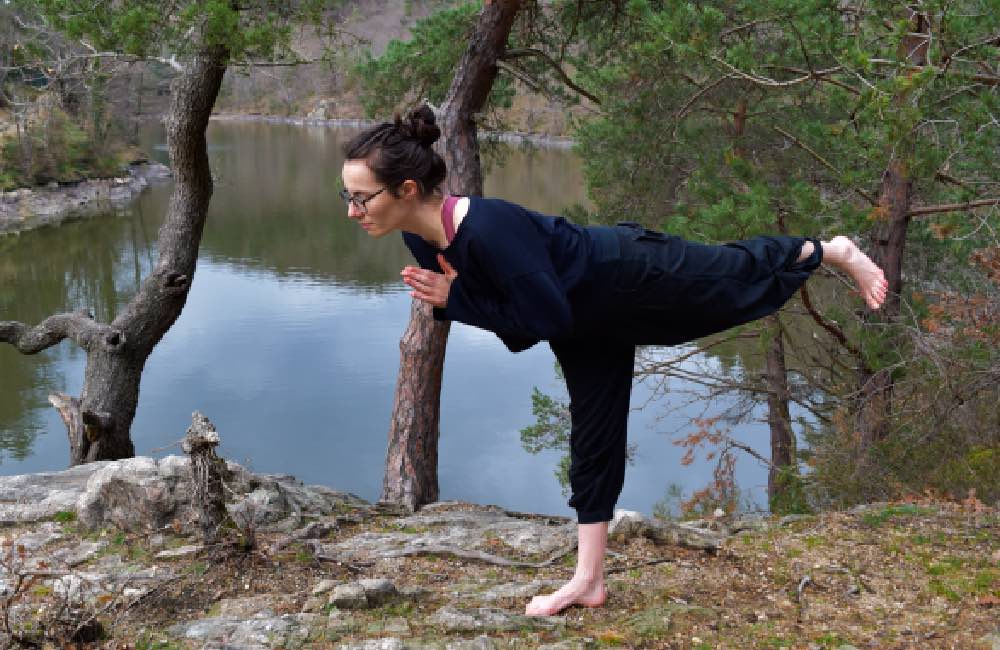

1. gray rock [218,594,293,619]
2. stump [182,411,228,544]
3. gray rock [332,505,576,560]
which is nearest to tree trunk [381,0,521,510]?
gray rock [332,505,576,560]

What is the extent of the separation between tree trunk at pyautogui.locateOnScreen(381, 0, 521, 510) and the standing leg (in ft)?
12.8

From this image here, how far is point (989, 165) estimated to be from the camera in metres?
6.43

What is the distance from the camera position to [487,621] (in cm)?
296

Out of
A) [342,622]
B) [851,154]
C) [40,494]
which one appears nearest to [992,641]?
[342,622]

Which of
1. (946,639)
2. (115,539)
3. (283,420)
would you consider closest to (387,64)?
(115,539)

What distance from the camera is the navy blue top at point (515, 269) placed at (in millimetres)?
2480

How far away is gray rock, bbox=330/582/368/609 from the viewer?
9.97 ft

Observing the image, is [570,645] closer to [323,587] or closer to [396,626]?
[396,626]

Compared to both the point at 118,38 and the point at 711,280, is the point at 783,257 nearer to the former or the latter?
the point at 711,280

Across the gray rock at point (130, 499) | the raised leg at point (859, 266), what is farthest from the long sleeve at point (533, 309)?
the gray rock at point (130, 499)

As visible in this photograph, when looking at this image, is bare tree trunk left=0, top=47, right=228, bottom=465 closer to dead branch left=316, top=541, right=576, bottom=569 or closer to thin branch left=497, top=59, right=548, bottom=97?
thin branch left=497, top=59, right=548, bottom=97

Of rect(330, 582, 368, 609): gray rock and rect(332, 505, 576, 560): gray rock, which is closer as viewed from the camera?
rect(330, 582, 368, 609): gray rock

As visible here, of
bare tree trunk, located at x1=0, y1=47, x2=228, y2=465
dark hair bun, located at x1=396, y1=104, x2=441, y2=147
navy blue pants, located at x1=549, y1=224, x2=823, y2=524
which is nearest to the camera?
dark hair bun, located at x1=396, y1=104, x2=441, y2=147

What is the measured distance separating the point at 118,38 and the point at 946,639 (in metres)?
5.63
